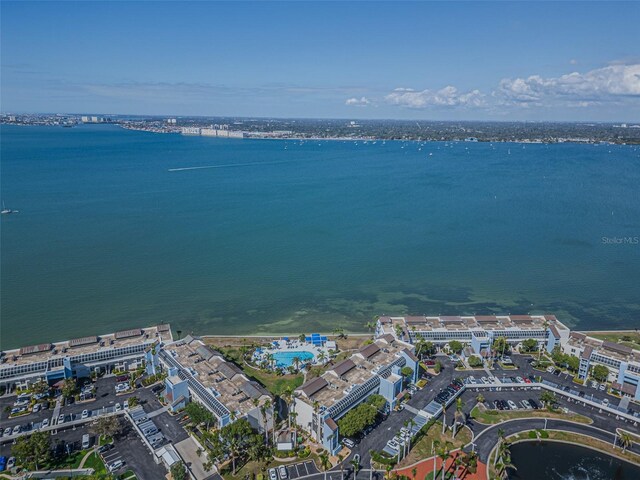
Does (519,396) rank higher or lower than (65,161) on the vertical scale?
lower

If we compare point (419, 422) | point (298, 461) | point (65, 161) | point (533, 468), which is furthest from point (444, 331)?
point (65, 161)

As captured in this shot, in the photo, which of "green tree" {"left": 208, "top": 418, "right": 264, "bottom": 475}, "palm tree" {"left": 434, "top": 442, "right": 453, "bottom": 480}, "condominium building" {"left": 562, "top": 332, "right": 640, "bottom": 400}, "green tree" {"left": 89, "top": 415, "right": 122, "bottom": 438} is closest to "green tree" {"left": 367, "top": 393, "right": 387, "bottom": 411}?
"palm tree" {"left": 434, "top": 442, "right": 453, "bottom": 480}

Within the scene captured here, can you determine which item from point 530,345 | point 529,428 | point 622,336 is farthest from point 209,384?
point 622,336

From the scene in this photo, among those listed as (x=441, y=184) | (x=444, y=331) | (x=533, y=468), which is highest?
(x=441, y=184)

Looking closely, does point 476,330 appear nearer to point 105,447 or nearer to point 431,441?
point 431,441

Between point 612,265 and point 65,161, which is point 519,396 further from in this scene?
point 65,161

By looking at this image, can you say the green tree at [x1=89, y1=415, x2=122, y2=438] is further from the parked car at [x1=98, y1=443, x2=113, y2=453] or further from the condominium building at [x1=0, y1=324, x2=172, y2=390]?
the condominium building at [x1=0, y1=324, x2=172, y2=390]

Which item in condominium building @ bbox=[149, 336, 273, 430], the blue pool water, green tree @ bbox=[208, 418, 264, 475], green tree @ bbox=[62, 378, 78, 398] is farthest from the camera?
the blue pool water
